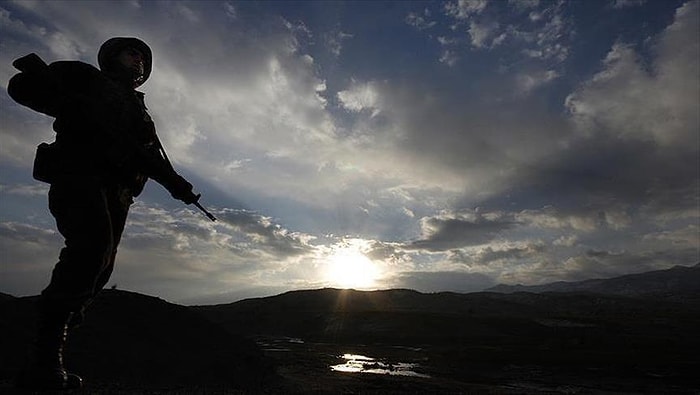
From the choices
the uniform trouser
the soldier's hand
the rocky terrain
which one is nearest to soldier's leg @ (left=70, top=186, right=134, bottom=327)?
the uniform trouser

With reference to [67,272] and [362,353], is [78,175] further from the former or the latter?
[362,353]

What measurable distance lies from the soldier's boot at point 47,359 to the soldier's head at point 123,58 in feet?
6.88

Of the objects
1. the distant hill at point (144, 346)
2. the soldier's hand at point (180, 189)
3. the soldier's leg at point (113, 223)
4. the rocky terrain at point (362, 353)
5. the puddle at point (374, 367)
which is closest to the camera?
the soldier's leg at point (113, 223)

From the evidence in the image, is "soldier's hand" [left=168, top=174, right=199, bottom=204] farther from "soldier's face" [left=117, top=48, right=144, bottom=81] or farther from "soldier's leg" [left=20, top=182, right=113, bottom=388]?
"soldier's face" [left=117, top=48, right=144, bottom=81]

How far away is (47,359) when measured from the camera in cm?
302

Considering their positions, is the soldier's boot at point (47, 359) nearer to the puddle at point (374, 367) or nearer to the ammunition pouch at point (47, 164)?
the ammunition pouch at point (47, 164)

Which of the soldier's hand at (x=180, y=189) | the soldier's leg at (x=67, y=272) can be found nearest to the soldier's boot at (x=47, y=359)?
the soldier's leg at (x=67, y=272)

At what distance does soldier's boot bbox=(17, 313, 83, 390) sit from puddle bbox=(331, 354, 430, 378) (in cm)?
2659

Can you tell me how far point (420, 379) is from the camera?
2564 centimetres

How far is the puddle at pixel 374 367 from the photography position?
2838 cm

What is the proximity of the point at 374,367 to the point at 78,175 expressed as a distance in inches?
1196

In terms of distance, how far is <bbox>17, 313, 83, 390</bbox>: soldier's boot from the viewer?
2.94 meters

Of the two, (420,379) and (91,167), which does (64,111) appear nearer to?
(91,167)

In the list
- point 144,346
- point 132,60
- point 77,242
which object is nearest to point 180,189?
point 77,242
